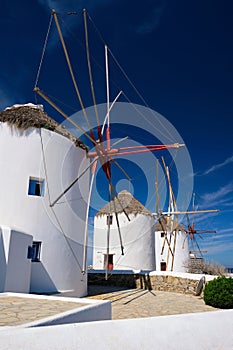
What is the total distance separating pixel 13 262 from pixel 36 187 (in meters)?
2.93

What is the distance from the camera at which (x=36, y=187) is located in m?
9.38

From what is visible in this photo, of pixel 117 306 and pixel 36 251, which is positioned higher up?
pixel 36 251

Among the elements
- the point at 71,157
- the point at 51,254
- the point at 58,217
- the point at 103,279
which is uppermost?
the point at 71,157

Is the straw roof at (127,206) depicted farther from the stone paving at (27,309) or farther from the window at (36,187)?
the stone paving at (27,309)

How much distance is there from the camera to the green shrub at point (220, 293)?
7.24 m

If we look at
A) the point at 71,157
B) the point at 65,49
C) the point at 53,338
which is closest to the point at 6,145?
the point at 71,157

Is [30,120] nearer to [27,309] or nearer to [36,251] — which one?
[36,251]

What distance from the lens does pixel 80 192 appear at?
10375 millimetres

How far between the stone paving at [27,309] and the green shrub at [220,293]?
4.22 metres

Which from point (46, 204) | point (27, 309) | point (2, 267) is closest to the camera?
point (27, 309)

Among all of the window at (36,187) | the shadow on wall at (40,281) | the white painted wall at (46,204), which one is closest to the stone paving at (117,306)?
the shadow on wall at (40,281)

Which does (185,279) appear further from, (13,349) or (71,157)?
(13,349)

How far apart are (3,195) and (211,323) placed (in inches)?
268

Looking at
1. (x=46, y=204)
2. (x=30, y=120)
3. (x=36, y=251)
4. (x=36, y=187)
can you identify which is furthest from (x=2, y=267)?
(x=30, y=120)
